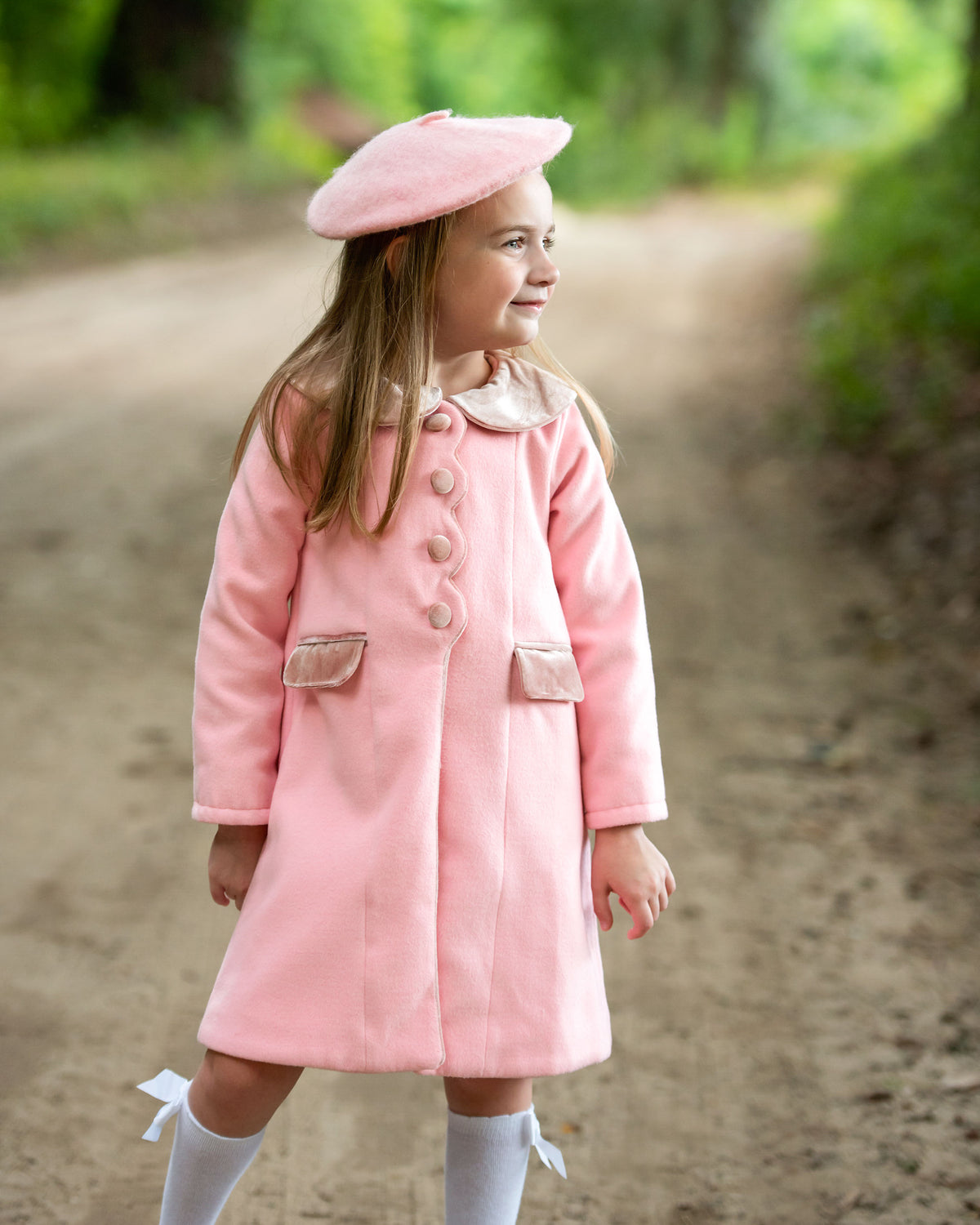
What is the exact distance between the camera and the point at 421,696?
1.65 meters

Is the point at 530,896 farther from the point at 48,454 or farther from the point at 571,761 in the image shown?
the point at 48,454

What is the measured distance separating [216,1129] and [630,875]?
63 cm

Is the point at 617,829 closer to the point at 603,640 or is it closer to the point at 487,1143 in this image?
the point at 603,640

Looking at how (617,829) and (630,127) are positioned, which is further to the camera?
(630,127)

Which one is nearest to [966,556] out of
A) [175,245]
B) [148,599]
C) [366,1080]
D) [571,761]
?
[148,599]

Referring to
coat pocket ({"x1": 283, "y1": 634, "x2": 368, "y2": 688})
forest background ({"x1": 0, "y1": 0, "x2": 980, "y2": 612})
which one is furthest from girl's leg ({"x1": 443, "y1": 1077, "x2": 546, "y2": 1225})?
forest background ({"x1": 0, "y1": 0, "x2": 980, "y2": 612})

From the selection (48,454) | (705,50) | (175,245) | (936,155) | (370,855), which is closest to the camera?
(370,855)

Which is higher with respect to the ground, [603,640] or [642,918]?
[603,640]

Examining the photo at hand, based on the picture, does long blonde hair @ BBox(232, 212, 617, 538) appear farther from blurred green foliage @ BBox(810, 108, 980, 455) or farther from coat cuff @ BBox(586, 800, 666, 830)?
blurred green foliage @ BBox(810, 108, 980, 455)

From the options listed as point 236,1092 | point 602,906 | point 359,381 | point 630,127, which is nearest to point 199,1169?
point 236,1092

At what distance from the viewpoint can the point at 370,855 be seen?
1.62 metres

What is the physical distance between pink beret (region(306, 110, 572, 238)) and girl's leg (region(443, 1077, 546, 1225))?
3.76 feet

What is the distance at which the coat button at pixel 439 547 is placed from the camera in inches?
66.0

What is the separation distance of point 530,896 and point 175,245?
1341 cm
